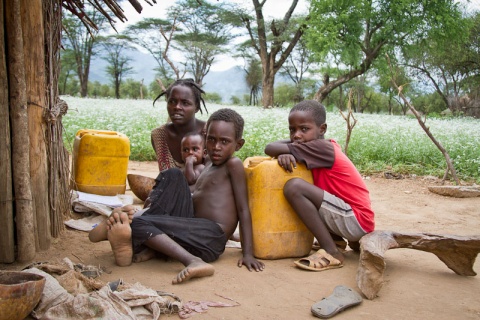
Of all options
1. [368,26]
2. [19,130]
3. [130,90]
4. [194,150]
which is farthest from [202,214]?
[130,90]

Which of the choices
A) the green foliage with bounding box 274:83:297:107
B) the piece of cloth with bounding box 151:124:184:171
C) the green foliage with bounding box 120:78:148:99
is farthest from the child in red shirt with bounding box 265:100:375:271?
the green foliage with bounding box 120:78:148:99

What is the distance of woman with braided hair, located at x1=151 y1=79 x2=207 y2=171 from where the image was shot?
4137 mm

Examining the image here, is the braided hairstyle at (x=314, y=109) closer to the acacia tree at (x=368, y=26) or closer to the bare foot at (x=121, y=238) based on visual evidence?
the bare foot at (x=121, y=238)

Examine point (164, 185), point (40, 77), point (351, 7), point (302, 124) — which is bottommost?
point (164, 185)

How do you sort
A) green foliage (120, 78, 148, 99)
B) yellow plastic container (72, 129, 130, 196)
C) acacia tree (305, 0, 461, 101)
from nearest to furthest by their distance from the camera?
yellow plastic container (72, 129, 130, 196), acacia tree (305, 0, 461, 101), green foliage (120, 78, 148, 99)

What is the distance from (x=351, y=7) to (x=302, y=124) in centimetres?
1701

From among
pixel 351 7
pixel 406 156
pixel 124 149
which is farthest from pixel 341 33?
pixel 124 149

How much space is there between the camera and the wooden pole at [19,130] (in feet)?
9.40

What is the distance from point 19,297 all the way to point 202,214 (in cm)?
148

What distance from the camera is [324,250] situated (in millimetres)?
3139

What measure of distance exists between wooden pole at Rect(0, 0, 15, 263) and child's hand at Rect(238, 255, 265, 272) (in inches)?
58.1

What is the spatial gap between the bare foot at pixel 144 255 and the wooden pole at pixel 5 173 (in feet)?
2.53

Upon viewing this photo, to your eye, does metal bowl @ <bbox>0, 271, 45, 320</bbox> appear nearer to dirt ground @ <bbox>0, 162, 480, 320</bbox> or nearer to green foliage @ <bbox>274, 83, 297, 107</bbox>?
dirt ground @ <bbox>0, 162, 480, 320</bbox>

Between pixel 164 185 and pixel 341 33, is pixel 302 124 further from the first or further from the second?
pixel 341 33
